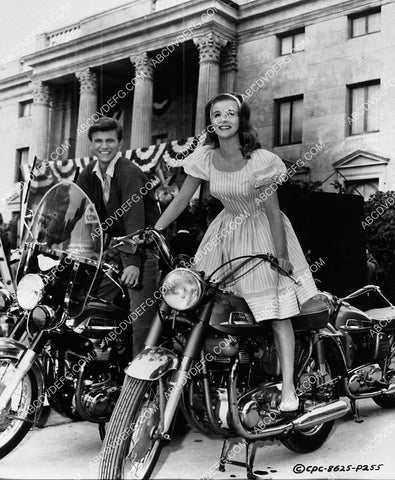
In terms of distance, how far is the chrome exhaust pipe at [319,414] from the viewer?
2930mm

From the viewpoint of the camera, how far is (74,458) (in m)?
3.09

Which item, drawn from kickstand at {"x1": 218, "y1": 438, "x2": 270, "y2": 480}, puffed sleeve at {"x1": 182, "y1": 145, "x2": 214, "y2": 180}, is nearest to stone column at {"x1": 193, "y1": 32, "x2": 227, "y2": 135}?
puffed sleeve at {"x1": 182, "y1": 145, "x2": 214, "y2": 180}

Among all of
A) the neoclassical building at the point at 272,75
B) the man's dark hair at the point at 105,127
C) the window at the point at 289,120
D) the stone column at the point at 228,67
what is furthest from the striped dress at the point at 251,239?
the stone column at the point at 228,67

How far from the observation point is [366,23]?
7121mm

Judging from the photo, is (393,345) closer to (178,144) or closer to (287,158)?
(287,158)

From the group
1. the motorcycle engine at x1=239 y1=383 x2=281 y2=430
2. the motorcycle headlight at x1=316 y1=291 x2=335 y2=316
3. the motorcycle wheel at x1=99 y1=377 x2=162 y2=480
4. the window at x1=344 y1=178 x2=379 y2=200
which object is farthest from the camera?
the window at x1=344 y1=178 x2=379 y2=200

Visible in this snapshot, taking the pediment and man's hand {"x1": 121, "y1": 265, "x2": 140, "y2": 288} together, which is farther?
the pediment

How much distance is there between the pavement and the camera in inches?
111

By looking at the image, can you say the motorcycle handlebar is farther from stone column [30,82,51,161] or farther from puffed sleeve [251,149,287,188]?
stone column [30,82,51,161]

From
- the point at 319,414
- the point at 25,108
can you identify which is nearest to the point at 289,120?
the point at 25,108

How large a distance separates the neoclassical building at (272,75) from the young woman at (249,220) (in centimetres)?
371

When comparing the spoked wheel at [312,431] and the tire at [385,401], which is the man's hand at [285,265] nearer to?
the spoked wheel at [312,431]

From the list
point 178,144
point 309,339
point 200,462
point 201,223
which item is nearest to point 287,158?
point 201,223

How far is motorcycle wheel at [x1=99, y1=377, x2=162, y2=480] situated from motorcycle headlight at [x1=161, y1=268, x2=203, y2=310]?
1.16 feet
